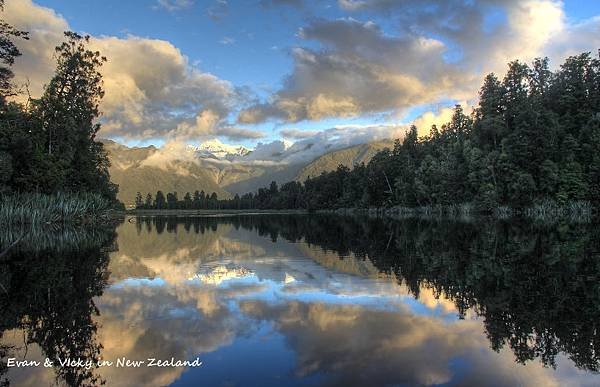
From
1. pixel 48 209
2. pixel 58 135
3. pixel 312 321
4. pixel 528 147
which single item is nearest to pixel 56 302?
pixel 312 321

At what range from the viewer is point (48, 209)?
1895 inches

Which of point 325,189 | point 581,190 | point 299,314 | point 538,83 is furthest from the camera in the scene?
point 325,189

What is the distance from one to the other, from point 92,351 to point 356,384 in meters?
5.71

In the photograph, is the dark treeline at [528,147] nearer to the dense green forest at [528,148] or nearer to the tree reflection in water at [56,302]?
the dense green forest at [528,148]

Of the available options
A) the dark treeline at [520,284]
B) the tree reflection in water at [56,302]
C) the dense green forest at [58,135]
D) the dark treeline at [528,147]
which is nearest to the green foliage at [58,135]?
the dense green forest at [58,135]

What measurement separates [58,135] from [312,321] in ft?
185

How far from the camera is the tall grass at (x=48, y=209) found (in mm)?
42969

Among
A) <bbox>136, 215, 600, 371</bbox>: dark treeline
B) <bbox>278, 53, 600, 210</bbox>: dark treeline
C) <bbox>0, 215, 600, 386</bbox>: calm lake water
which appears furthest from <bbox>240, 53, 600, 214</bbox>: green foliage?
<bbox>0, 215, 600, 386</bbox>: calm lake water

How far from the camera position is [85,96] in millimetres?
65250

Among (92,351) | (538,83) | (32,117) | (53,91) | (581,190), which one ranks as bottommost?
(92,351)

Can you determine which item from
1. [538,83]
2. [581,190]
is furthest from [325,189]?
[581,190]

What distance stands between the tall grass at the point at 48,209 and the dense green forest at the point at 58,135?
179 cm

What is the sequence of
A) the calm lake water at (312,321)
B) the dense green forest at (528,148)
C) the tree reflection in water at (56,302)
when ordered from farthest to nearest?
the dense green forest at (528,148), the tree reflection in water at (56,302), the calm lake water at (312,321)

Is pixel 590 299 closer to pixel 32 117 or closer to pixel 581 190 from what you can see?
pixel 32 117
